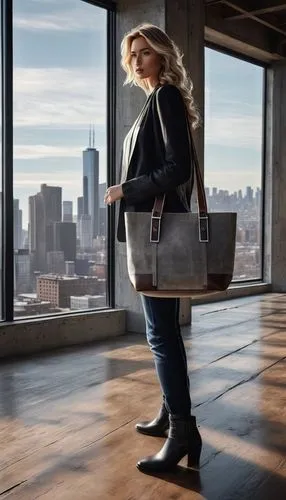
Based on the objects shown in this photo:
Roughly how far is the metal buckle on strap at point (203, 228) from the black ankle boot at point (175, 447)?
62 centimetres

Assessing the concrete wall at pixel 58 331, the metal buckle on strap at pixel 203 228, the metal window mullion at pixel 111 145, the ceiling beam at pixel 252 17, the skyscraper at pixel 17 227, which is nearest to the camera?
the metal buckle on strap at pixel 203 228

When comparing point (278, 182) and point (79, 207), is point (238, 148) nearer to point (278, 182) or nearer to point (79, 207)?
point (278, 182)

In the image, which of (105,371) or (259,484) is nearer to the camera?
(259,484)

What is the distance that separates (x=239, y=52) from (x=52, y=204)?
161 inches

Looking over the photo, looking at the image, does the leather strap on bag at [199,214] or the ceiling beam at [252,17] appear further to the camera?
the ceiling beam at [252,17]

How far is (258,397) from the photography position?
117 inches

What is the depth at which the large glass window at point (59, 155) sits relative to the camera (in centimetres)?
415

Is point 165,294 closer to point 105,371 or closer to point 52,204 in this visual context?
point 105,371

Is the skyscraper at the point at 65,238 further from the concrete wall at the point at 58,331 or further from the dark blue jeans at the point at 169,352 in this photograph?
the dark blue jeans at the point at 169,352

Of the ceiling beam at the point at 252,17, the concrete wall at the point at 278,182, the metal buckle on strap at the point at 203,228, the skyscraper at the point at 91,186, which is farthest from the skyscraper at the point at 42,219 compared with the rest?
the concrete wall at the point at 278,182

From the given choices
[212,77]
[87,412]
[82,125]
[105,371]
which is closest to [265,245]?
[212,77]

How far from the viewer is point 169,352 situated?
199 cm

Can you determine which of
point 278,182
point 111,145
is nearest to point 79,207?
point 111,145

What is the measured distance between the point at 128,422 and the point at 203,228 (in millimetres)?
1121
